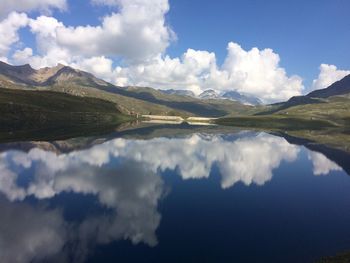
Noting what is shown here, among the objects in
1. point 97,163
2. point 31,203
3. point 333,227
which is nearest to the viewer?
point 333,227

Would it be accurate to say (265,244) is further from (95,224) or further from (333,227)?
(95,224)

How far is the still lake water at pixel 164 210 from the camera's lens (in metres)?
39.7

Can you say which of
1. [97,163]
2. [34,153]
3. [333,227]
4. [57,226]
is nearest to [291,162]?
[97,163]

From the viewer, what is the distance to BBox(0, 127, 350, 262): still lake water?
39.7 metres

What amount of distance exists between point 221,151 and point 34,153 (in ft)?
221

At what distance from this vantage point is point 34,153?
10675 centimetres

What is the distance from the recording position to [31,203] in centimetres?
5616

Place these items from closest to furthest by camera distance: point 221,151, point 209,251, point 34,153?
point 209,251
point 34,153
point 221,151

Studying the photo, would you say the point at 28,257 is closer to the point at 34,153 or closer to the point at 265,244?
the point at 265,244

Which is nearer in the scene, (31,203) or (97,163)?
(31,203)

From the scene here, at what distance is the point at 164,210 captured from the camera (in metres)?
55.4

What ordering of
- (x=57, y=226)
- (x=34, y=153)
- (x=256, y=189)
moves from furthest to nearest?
(x=34, y=153) → (x=256, y=189) → (x=57, y=226)

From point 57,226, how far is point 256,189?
43300 mm

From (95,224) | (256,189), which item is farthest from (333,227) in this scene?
(95,224)
